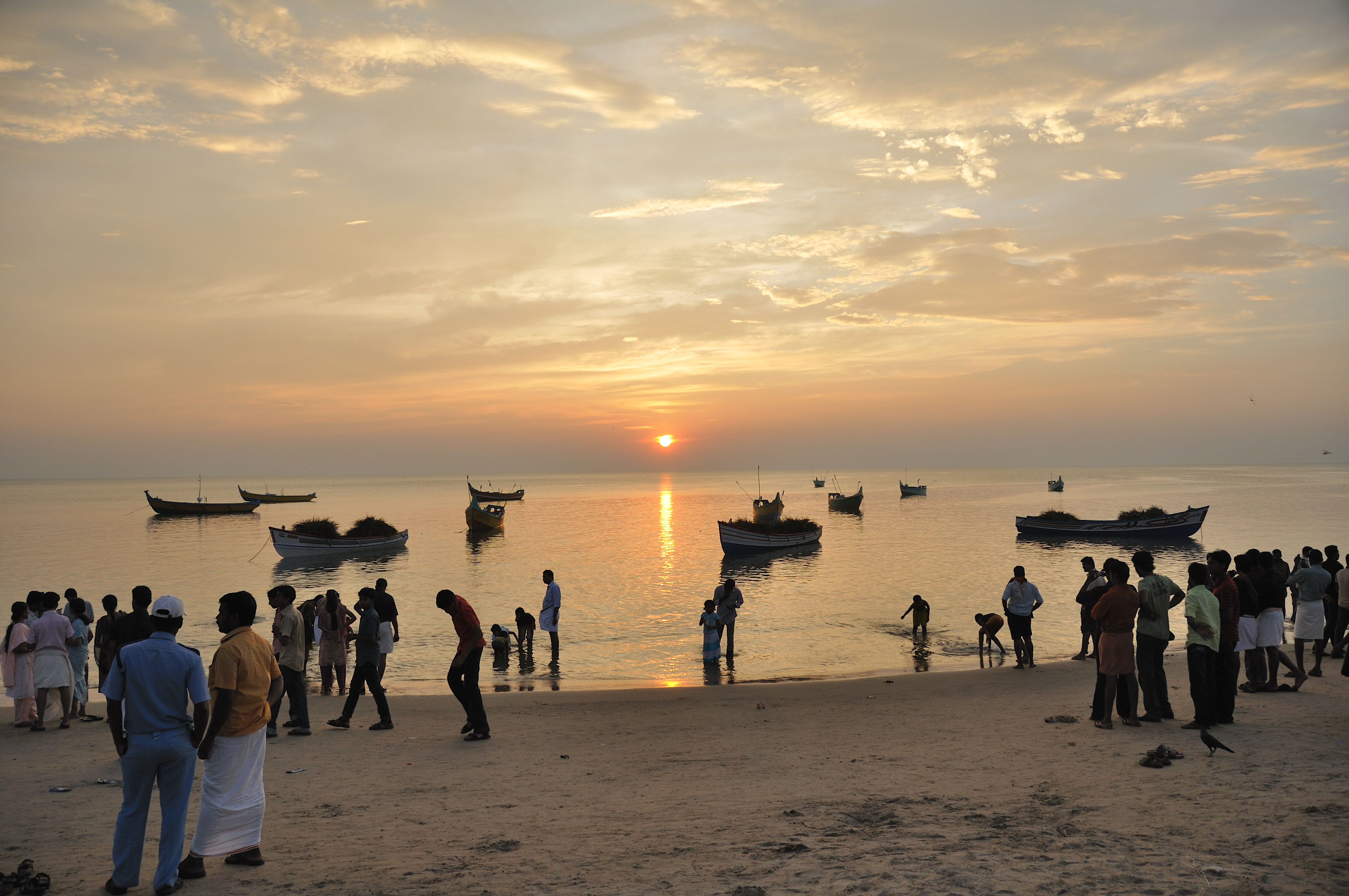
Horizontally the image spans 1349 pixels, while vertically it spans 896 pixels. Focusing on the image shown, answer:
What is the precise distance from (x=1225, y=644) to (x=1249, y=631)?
239 centimetres

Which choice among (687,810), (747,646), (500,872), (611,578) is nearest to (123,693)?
(500,872)

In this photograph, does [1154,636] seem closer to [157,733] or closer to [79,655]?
[157,733]

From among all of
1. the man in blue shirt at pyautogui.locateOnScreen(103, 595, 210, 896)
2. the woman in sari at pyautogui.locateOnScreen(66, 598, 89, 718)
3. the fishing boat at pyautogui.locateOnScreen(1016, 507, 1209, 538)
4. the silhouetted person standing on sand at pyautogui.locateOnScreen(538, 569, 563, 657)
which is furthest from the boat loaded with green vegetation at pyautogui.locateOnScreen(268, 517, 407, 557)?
the man in blue shirt at pyautogui.locateOnScreen(103, 595, 210, 896)

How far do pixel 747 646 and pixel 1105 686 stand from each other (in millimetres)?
13943

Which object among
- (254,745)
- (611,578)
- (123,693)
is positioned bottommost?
(611,578)

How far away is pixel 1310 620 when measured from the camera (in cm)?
1223

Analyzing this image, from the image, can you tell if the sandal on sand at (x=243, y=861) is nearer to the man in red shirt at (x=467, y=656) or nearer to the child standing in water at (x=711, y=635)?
the man in red shirt at (x=467, y=656)

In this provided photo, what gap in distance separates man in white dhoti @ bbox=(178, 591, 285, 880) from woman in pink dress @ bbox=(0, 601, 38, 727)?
7360 millimetres

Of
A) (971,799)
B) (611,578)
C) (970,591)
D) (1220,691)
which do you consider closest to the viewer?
(971,799)

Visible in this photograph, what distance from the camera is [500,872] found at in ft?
19.6

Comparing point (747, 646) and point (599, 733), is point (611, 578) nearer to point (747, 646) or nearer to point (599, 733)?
point (747, 646)

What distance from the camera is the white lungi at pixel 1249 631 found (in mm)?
11133

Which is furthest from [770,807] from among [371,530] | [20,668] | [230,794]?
[371,530]

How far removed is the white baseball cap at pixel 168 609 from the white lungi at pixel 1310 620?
15.1 metres
